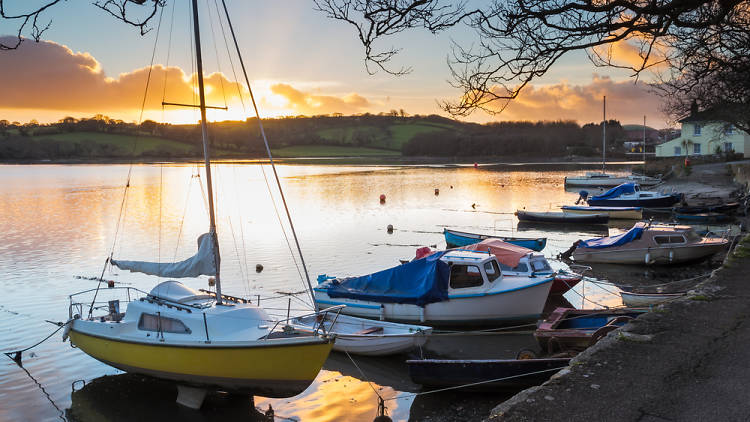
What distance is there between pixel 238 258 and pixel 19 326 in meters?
12.6

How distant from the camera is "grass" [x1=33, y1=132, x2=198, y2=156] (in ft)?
479

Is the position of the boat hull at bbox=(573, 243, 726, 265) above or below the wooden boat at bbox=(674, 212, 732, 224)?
below

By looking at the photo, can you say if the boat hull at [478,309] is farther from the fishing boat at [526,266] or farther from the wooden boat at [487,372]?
the wooden boat at [487,372]

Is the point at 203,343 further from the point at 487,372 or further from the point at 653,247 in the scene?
the point at 653,247

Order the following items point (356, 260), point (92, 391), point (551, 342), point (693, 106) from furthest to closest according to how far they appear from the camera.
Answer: point (693, 106) → point (356, 260) → point (92, 391) → point (551, 342)

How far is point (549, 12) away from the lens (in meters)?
8.34

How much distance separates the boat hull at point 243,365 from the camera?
12742 millimetres

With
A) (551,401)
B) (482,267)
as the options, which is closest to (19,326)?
(482,267)

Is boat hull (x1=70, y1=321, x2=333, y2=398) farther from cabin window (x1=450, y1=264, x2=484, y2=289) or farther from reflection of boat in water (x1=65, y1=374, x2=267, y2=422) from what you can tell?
cabin window (x1=450, y1=264, x2=484, y2=289)

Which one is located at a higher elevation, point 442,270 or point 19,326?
point 442,270

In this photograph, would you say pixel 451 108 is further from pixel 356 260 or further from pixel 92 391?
pixel 356 260

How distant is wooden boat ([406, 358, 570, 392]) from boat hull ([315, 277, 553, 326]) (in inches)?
205

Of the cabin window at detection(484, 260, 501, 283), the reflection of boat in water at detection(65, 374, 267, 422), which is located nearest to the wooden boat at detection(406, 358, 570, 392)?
the reflection of boat in water at detection(65, 374, 267, 422)

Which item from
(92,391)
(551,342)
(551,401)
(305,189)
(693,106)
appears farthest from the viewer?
(305,189)
